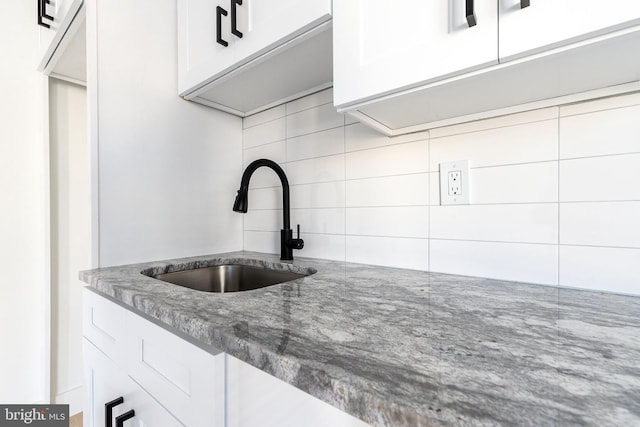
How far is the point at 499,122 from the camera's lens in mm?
797

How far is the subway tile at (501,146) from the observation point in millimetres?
734

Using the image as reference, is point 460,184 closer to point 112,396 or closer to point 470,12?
point 470,12

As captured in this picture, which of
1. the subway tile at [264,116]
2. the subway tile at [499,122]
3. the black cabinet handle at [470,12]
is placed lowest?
the subway tile at [499,122]

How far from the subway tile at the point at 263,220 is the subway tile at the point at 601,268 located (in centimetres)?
99

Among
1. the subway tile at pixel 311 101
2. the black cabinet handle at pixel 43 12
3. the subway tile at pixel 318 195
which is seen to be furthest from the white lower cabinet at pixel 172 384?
the black cabinet handle at pixel 43 12

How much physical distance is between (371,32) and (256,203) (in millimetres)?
929

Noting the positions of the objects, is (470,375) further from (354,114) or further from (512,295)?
(354,114)

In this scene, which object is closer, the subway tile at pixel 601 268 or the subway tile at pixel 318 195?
the subway tile at pixel 601 268

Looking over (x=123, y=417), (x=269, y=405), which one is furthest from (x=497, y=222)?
(x=123, y=417)

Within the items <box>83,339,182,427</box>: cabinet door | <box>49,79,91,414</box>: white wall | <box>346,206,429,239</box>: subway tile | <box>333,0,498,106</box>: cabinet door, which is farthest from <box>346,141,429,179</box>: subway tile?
<box>49,79,91,414</box>: white wall

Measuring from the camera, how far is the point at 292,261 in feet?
3.68

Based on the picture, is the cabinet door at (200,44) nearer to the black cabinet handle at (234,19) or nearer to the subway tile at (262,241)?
the black cabinet handle at (234,19)

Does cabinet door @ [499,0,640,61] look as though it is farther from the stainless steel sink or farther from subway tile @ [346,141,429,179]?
the stainless steel sink

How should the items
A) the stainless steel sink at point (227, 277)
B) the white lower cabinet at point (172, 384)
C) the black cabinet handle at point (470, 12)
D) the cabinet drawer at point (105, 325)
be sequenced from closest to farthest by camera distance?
the white lower cabinet at point (172, 384) < the black cabinet handle at point (470, 12) < the cabinet drawer at point (105, 325) < the stainless steel sink at point (227, 277)
